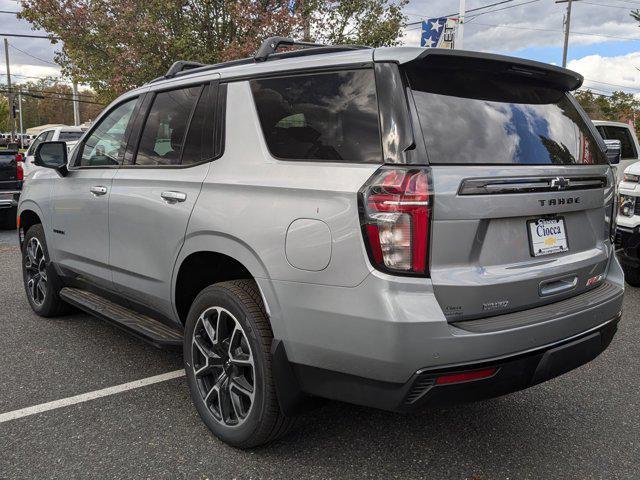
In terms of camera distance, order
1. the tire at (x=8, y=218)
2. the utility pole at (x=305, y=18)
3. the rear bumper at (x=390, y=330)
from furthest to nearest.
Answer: the utility pole at (x=305, y=18) → the tire at (x=8, y=218) → the rear bumper at (x=390, y=330)

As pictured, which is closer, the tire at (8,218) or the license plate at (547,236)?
the license plate at (547,236)

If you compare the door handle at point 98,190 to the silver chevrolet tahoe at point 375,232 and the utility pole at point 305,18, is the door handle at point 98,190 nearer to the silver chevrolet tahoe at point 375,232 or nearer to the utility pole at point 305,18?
the silver chevrolet tahoe at point 375,232

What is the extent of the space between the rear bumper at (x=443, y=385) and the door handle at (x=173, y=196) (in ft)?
3.82

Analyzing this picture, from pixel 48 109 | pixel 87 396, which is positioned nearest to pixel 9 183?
pixel 87 396

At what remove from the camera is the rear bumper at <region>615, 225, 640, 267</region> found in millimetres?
5875

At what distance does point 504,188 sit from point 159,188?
1.92m

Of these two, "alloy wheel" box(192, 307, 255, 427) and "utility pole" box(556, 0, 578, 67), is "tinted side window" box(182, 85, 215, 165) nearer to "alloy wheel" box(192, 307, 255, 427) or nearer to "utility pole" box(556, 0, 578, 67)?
"alloy wheel" box(192, 307, 255, 427)

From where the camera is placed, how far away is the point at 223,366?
2871mm

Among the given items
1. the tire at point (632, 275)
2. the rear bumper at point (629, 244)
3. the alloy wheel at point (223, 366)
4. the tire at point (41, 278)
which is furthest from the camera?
the tire at point (632, 275)

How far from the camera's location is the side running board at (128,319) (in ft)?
10.6

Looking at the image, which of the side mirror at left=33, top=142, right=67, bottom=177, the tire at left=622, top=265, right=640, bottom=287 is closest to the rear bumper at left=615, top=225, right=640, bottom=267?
the tire at left=622, top=265, right=640, bottom=287

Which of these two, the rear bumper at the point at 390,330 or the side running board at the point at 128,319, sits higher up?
the rear bumper at the point at 390,330

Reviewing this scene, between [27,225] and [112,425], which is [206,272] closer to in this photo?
[112,425]

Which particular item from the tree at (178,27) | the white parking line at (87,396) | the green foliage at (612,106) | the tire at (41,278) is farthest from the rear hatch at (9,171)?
the green foliage at (612,106)
